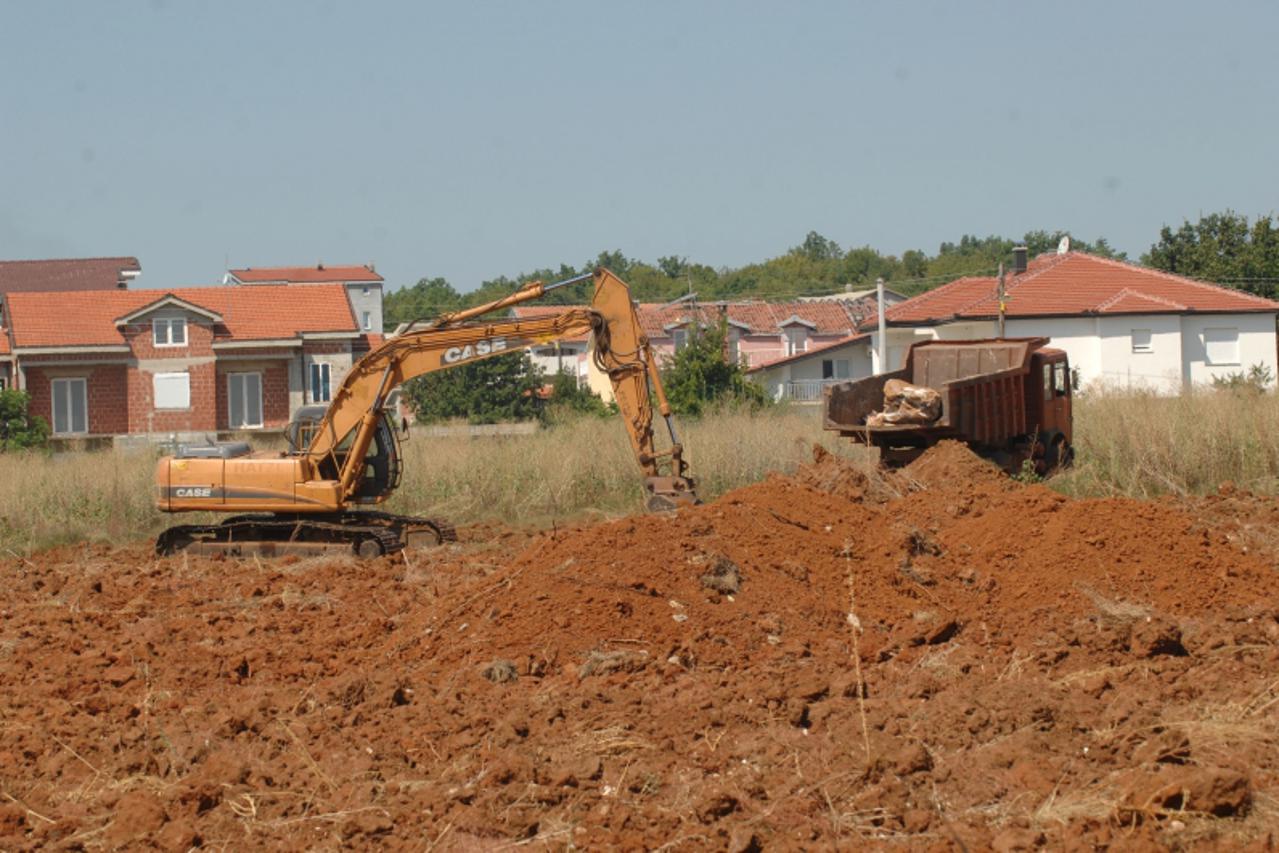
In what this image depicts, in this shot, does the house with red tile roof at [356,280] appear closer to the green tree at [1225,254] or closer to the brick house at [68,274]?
the brick house at [68,274]

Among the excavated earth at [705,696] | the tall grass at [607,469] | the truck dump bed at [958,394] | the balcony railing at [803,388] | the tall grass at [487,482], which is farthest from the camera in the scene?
the balcony railing at [803,388]

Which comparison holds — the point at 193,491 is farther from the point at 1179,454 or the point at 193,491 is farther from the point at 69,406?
the point at 69,406

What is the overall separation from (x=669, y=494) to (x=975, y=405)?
17.7 ft

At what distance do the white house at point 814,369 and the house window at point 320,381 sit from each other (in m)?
17.0

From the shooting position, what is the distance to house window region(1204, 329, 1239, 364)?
47.2m

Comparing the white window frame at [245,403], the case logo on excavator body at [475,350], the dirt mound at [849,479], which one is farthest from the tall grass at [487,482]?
the white window frame at [245,403]

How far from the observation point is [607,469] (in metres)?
24.4

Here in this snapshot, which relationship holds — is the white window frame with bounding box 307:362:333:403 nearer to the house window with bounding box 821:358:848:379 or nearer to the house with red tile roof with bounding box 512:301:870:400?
the house with red tile roof with bounding box 512:301:870:400

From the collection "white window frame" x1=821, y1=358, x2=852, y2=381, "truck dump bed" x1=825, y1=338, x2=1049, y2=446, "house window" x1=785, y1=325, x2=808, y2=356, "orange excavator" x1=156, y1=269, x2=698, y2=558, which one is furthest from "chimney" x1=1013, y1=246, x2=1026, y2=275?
"orange excavator" x1=156, y1=269, x2=698, y2=558

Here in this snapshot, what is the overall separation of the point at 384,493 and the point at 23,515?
301 inches

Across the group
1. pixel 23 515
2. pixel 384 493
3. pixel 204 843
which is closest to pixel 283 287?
pixel 23 515

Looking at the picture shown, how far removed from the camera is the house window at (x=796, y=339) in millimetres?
71188

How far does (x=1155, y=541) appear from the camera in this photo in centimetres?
1281

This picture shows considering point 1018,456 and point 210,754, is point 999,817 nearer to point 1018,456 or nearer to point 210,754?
point 210,754
